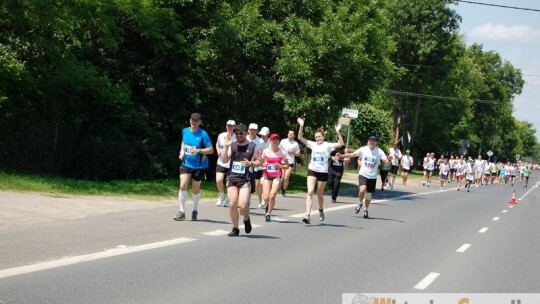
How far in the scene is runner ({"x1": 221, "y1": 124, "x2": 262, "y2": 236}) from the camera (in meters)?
11.3

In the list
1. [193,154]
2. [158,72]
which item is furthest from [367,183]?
[158,72]

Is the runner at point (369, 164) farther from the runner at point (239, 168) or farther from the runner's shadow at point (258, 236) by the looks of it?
the runner at point (239, 168)

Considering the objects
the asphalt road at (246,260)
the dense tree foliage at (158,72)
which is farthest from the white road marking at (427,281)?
the dense tree foliage at (158,72)

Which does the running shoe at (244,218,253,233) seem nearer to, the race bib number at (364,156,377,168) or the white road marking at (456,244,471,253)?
the white road marking at (456,244,471,253)

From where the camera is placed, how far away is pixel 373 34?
1073 inches

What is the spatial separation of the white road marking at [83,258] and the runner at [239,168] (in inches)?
37.7

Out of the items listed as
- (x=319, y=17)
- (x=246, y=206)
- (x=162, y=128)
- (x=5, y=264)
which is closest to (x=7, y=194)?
(x=246, y=206)

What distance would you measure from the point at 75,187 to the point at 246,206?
7.97m

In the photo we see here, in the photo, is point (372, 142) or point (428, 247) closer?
point (428, 247)

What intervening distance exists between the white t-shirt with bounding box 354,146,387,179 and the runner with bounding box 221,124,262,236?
5267 millimetres

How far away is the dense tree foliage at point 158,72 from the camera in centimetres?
1975

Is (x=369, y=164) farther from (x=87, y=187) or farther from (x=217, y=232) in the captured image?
(x=87, y=187)

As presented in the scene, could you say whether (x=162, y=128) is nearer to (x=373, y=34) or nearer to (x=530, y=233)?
(x=373, y=34)

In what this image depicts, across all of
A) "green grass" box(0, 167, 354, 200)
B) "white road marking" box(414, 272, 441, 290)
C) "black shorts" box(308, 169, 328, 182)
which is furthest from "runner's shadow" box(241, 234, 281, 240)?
"green grass" box(0, 167, 354, 200)
